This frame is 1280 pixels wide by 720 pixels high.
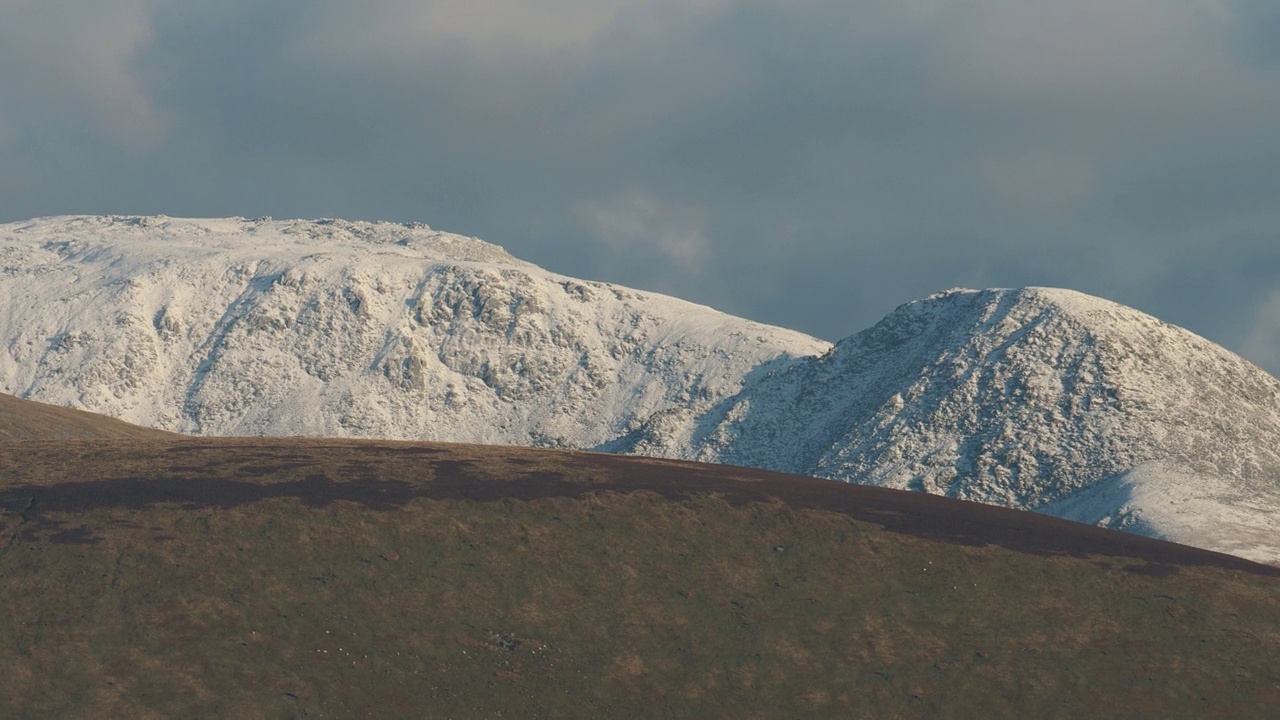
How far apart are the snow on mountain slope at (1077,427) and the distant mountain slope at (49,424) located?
94265 mm

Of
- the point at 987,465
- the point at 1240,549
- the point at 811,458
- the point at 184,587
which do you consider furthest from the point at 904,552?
the point at 811,458

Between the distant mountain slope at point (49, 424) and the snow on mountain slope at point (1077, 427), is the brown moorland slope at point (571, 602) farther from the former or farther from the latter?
the snow on mountain slope at point (1077, 427)

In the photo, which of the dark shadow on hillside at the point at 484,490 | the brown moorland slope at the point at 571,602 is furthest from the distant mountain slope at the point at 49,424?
the brown moorland slope at the point at 571,602

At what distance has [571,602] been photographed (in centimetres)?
4981

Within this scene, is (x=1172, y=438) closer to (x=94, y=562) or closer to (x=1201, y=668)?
(x=1201, y=668)

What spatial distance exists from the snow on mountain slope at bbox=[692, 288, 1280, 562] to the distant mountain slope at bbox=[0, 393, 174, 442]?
3711 inches

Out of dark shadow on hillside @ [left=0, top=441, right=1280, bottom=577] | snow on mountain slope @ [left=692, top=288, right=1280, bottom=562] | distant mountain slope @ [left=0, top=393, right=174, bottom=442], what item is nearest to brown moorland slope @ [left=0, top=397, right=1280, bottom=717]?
dark shadow on hillside @ [left=0, top=441, right=1280, bottom=577]

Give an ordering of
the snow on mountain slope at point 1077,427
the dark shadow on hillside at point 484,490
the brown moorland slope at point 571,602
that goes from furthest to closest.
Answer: the snow on mountain slope at point 1077,427, the dark shadow on hillside at point 484,490, the brown moorland slope at point 571,602

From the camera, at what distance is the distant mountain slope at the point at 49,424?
3873 inches

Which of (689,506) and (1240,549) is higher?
(1240,549)

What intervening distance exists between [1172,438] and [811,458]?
48504mm

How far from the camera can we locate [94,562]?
49625 millimetres

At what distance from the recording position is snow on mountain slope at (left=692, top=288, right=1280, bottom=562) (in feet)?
505

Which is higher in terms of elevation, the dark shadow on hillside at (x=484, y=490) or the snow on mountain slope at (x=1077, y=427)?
the snow on mountain slope at (x=1077, y=427)
